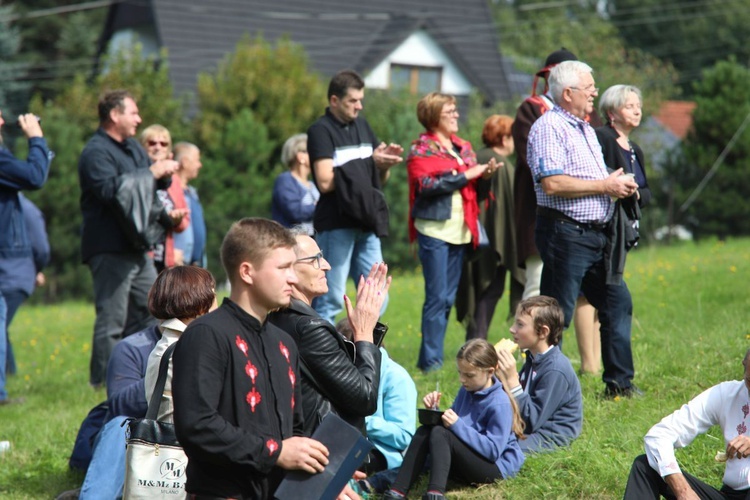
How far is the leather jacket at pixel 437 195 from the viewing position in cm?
803

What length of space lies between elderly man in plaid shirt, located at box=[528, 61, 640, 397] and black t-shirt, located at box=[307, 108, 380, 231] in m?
1.82

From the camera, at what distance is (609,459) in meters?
5.67

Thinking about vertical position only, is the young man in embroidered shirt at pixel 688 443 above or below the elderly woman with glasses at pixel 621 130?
below

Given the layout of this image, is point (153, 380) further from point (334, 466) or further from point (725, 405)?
point (725, 405)

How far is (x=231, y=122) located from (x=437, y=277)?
13.5 meters

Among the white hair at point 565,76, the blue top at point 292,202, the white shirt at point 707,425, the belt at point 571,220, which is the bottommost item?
the white shirt at point 707,425

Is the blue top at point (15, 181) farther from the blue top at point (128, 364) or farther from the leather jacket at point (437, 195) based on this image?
the leather jacket at point (437, 195)

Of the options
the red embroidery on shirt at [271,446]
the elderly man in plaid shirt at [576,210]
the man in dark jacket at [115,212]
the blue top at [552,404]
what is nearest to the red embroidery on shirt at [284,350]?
the red embroidery on shirt at [271,446]

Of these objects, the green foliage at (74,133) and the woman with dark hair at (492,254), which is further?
the green foliage at (74,133)

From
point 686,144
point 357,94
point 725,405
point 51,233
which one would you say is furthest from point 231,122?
point 725,405

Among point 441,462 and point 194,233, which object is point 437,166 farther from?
point 441,462

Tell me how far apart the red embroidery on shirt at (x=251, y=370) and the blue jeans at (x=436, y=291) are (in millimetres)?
4355

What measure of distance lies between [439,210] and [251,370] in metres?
4.52

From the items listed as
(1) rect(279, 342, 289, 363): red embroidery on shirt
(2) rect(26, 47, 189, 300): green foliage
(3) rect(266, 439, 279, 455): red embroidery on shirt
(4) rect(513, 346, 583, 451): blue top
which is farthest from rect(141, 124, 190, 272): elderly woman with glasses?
(2) rect(26, 47, 189, 300): green foliage
